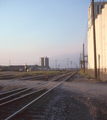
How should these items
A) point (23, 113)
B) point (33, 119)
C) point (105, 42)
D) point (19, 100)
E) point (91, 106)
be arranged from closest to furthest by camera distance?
point (33, 119) < point (23, 113) < point (91, 106) < point (19, 100) < point (105, 42)

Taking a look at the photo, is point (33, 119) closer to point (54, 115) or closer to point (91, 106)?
point (54, 115)

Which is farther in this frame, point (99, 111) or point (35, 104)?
point (35, 104)

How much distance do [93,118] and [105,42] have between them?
23253mm

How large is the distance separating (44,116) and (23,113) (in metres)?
0.88

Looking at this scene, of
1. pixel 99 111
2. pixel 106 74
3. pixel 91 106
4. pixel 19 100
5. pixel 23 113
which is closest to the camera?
pixel 23 113

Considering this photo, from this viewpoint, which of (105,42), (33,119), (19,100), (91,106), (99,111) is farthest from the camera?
(105,42)

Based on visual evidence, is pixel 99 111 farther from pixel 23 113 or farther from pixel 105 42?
pixel 105 42

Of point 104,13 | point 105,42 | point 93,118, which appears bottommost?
point 93,118

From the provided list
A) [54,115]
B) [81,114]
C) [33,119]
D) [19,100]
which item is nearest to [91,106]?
[81,114]

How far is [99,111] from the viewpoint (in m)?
7.10

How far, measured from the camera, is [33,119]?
586cm

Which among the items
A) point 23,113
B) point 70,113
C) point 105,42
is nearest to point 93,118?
point 70,113

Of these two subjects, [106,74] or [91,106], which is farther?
[106,74]

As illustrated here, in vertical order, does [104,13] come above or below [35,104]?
above
